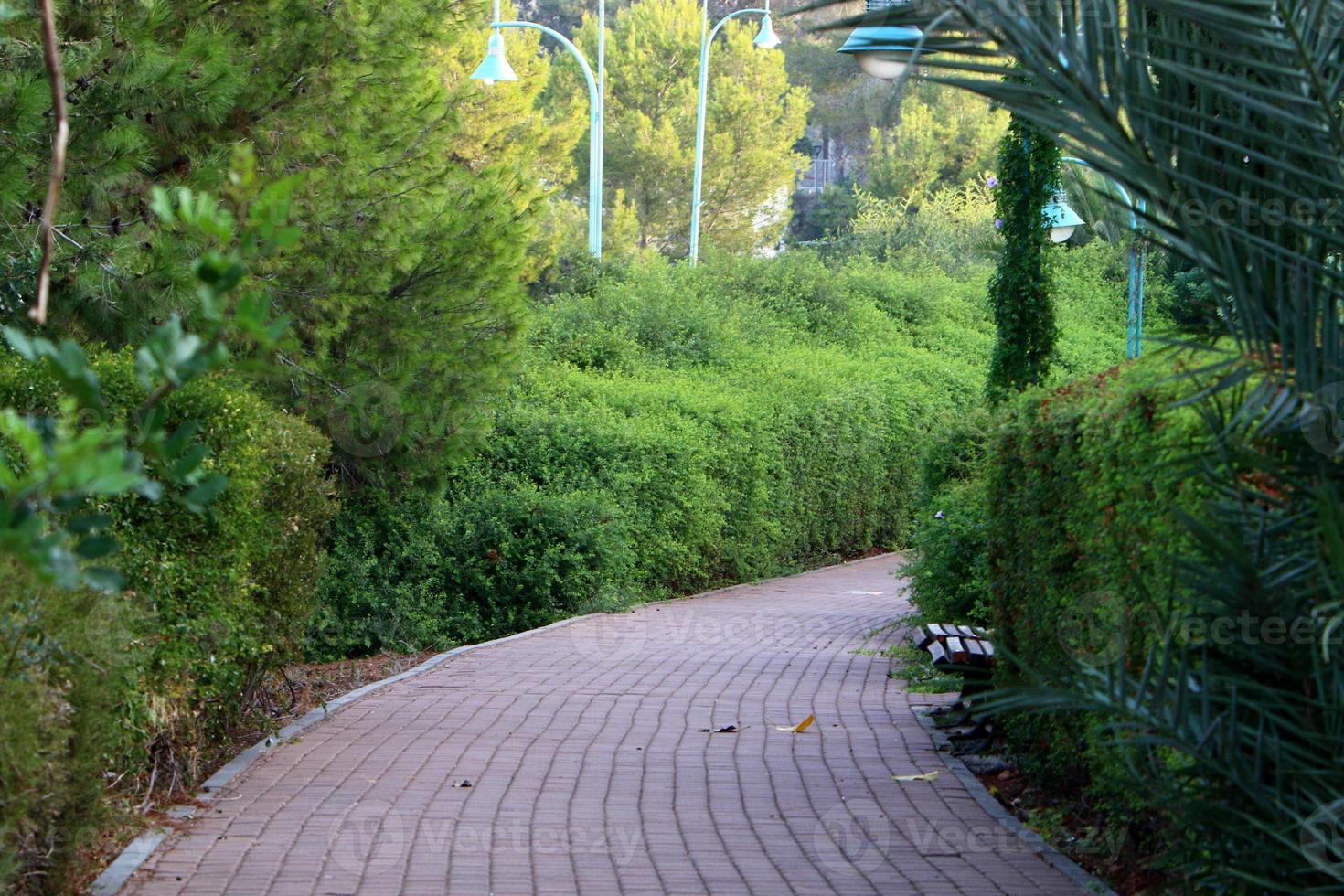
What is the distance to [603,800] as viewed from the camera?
616 centimetres

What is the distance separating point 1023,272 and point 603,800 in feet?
29.9

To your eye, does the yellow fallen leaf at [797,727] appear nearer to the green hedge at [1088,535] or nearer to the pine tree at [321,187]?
the green hedge at [1088,535]

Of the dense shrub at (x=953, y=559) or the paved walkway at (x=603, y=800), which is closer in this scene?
the paved walkway at (x=603, y=800)

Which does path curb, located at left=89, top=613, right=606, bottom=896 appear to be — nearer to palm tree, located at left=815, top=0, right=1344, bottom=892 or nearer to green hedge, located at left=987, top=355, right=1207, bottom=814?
green hedge, located at left=987, top=355, right=1207, bottom=814

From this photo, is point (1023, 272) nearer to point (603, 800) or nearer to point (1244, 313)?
point (603, 800)

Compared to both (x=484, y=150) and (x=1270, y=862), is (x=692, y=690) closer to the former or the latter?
(x=1270, y=862)

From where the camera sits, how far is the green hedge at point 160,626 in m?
4.20

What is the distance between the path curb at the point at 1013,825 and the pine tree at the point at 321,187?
15.5 feet

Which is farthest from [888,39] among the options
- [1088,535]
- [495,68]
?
[495,68]

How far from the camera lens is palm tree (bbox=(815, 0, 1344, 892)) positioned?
115 inches

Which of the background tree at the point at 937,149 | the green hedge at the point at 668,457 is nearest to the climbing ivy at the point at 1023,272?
the green hedge at the point at 668,457

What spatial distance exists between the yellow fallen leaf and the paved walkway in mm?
44

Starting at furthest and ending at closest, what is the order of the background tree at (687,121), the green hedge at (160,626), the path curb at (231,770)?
the background tree at (687,121) → the path curb at (231,770) → the green hedge at (160,626)

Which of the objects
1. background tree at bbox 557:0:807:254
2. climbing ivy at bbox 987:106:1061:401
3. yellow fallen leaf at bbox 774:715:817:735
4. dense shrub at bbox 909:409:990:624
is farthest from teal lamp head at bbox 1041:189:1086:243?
background tree at bbox 557:0:807:254
